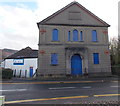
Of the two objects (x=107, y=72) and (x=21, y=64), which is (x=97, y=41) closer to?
(x=107, y=72)

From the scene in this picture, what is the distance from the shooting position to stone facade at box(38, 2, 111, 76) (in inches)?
688

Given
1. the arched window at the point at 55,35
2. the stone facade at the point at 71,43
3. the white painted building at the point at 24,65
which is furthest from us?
the white painted building at the point at 24,65

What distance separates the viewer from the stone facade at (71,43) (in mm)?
17469

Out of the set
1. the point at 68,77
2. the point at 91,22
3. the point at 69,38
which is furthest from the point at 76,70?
the point at 91,22

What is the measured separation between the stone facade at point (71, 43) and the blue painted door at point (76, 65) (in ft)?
1.54

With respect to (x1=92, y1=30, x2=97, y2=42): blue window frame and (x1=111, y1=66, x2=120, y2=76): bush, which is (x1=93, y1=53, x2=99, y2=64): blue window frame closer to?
(x1=92, y1=30, x2=97, y2=42): blue window frame

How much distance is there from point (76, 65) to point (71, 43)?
3357mm

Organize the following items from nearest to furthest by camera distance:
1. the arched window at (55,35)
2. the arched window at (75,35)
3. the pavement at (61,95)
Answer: the pavement at (61,95) → the arched window at (55,35) → the arched window at (75,35)

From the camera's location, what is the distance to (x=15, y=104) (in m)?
5.99

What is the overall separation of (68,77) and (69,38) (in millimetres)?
5814

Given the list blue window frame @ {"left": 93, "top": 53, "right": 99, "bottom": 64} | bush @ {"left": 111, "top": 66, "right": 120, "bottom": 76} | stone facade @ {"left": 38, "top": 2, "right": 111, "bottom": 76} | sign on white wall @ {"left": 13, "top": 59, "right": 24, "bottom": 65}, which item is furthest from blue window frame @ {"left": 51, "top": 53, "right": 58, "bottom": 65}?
sign on white wall @ {"left": 13, "top": 59, "right": 24, "bottom": 65}

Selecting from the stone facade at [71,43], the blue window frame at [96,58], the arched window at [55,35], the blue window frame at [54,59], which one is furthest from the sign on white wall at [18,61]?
the blue window frame at [96,58]

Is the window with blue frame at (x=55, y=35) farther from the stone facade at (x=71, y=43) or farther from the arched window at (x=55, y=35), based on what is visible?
the stone facade at (x=71, y=43)

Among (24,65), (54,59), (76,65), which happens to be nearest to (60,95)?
(54,59)
